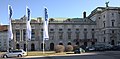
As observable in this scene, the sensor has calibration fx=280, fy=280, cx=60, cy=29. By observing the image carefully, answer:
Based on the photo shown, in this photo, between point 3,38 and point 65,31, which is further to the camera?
point 3,38

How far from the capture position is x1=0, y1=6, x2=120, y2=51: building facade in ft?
360

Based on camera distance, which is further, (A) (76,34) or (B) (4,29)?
(B) (4,29)

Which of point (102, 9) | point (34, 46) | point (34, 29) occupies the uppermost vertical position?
point (102, 9)

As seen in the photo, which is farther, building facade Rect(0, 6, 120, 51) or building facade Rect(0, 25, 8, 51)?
building facade Rect(0, 25, 8, 51)

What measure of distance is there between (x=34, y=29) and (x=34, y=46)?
6768 millimetres

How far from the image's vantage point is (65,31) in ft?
374

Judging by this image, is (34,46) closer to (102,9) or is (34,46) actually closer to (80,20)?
(80,20)

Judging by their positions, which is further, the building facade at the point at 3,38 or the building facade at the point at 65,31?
the building facade at the point at 3,38

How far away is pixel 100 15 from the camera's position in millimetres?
112062

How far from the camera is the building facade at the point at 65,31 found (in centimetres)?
10988

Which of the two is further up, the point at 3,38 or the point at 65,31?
the point at 65,31

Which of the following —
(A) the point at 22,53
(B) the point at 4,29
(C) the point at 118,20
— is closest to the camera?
(A) the point at 22,53

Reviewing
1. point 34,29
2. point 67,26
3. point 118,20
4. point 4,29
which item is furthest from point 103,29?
point 4,29

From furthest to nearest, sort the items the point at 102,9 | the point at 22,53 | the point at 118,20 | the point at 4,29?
the point at 4,29 → the point at 102,9 → the point at 118,20 → the point at 22,53
